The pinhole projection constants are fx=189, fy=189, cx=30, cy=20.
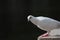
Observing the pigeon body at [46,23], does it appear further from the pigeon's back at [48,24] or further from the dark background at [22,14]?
the dark background at [22,14]

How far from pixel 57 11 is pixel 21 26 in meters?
0.41

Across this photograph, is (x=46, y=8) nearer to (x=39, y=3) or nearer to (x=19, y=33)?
(x=39, y=3)

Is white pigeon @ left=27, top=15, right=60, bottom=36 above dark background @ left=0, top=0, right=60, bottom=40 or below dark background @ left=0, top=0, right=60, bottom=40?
below

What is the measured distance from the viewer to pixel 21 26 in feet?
6.59

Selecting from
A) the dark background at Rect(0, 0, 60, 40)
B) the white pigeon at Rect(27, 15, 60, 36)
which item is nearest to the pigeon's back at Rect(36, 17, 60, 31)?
the white pigeon at Rect(27, 15, 60, 36)

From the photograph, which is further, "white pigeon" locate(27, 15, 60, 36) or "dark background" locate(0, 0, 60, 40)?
"dark background" locate(0, 0, 60, 40)

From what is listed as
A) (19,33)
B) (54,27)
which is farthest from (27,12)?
(54,27)

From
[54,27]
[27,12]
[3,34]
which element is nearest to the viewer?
[54,27]

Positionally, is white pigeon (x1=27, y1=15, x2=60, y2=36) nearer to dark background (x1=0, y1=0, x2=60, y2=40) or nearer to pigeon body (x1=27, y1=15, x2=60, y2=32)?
pigeon body (x1=27, y1=15, x2=60, y2=32)

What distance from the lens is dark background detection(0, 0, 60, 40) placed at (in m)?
1.93

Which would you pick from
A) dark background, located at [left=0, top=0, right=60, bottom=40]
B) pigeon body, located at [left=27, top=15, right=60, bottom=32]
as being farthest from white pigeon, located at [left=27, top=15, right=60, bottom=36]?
dark background, located at [left=0, top=0, right=60, bottom=40]

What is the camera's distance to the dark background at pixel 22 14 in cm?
193

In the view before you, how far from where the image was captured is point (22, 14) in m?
1.99

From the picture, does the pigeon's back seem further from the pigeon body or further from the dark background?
the dark background
